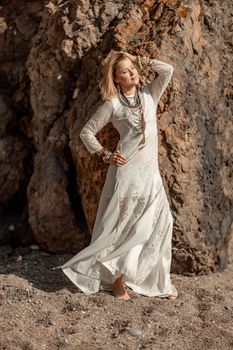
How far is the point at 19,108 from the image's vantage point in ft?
23.2

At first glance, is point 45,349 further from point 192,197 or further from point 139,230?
point 192,197

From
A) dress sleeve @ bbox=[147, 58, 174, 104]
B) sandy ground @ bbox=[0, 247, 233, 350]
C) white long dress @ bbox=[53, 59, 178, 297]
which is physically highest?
dress sleeve @ bbox=[147, 58, 174, 104]

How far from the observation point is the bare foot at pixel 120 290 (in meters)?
5.29

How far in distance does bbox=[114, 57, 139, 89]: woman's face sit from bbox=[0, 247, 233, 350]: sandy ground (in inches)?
62.9

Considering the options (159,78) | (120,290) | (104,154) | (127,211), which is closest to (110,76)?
(159,78)

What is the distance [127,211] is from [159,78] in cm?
103

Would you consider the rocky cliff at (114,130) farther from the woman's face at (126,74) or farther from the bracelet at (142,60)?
the woman's face at (126,74)

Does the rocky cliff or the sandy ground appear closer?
the sandy ground

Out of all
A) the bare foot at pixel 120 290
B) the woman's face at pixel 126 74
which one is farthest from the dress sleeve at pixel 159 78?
the bare foot at pixel 120 290

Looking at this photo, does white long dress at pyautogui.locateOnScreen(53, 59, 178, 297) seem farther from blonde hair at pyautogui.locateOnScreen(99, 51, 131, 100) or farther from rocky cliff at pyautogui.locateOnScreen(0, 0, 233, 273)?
rocky cliff at pyautogui.locateOnScreen(0, 0, 233, 273)

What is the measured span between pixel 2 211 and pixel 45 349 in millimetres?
2665

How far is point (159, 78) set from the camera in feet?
17.4

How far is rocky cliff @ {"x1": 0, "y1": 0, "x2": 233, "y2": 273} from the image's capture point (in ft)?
18.9

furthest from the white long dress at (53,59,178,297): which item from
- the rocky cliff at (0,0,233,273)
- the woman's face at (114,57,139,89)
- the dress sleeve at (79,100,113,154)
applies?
the rocky cliff at (0,0,233,273)
